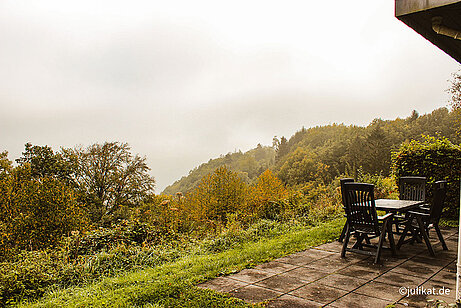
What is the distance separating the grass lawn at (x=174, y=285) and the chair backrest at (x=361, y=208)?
3.27ft

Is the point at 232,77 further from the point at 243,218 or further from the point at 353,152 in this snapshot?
the point at 243,218

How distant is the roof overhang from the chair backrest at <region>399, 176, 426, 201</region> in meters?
3.87

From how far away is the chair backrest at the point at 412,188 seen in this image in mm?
5812

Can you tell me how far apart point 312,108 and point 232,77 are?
17.4 m

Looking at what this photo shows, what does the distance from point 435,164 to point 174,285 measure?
6.73 m

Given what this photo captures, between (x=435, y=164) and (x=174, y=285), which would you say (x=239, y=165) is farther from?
(x=174, y=285)

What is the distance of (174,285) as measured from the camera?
361 cm

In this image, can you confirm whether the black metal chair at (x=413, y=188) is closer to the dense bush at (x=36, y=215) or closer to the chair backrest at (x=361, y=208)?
the chair backrest at (x=361, y=208)

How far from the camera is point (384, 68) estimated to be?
2800 cm

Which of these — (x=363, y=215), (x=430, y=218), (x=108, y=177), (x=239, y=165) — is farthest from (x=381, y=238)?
(x=239, y=165)

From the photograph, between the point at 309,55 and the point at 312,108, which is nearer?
the point at 309,55

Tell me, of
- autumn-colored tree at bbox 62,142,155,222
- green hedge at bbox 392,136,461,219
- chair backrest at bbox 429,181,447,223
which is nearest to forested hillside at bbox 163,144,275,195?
autumn-colored tree at bbox 62,142,155,222

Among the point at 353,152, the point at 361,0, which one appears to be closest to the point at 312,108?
the point at 353,152

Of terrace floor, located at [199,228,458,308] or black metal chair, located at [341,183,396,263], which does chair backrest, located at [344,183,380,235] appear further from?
terrace floor, located at [199,228,458,308]
